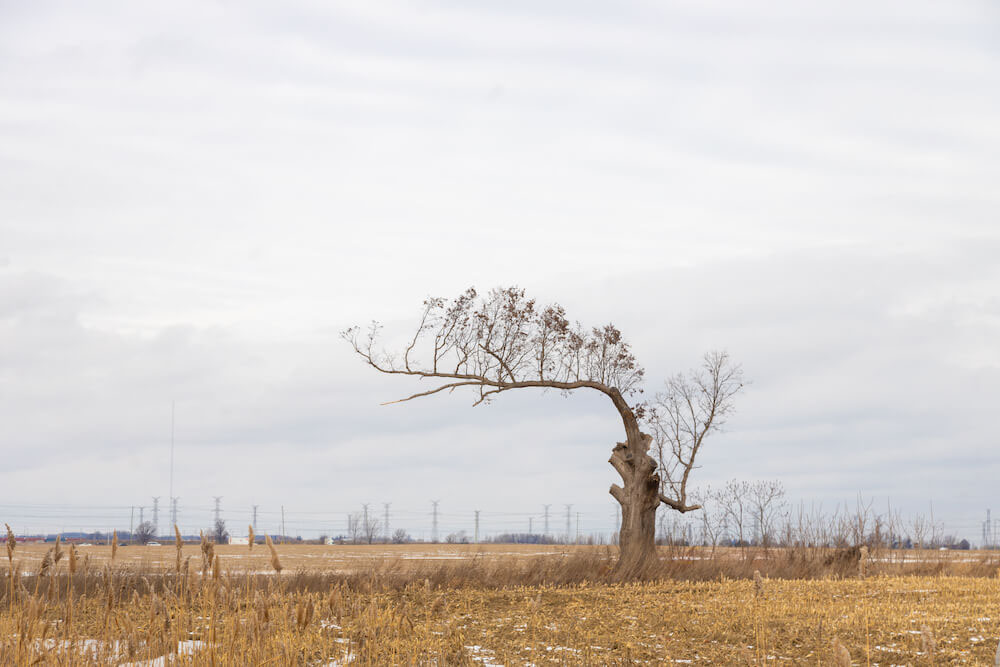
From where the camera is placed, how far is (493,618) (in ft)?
35.6

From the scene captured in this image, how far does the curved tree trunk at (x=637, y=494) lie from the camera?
19.3 meters

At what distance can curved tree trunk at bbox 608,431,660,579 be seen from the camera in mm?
19266

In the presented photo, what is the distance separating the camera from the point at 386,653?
303 inches

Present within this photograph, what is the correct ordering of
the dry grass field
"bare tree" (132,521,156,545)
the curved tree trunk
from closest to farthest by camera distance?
the dry grass field, the curved tree trunk, "bare tree" (132,521,156,545)

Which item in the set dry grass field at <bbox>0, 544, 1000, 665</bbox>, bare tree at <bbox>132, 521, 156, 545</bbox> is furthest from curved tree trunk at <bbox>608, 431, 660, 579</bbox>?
bare tree at <bbox>132, 521, 156, 545</bbox>

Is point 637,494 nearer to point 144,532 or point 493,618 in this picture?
point 493,618

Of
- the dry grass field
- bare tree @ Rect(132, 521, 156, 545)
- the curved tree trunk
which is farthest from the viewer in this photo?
bare tree @ Rect(132, 521, 156, 545)

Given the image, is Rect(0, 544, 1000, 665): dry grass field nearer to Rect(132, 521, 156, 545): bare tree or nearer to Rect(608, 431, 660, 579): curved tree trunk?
Rect(608, 431, 660, 579): curved tree trunk

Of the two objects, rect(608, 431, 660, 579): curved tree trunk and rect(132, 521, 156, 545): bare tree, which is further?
rect(132, 521, 156, 545): bare tree

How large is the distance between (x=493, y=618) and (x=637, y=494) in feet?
30.0

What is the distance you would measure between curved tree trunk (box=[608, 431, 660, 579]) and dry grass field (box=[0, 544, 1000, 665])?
1.56m

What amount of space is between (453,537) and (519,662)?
61866 mm

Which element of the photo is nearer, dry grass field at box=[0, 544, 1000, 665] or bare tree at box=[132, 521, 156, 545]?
dry grass field at box=[0, 544, 1000, 665]

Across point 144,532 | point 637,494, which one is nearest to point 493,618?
point 637,494
